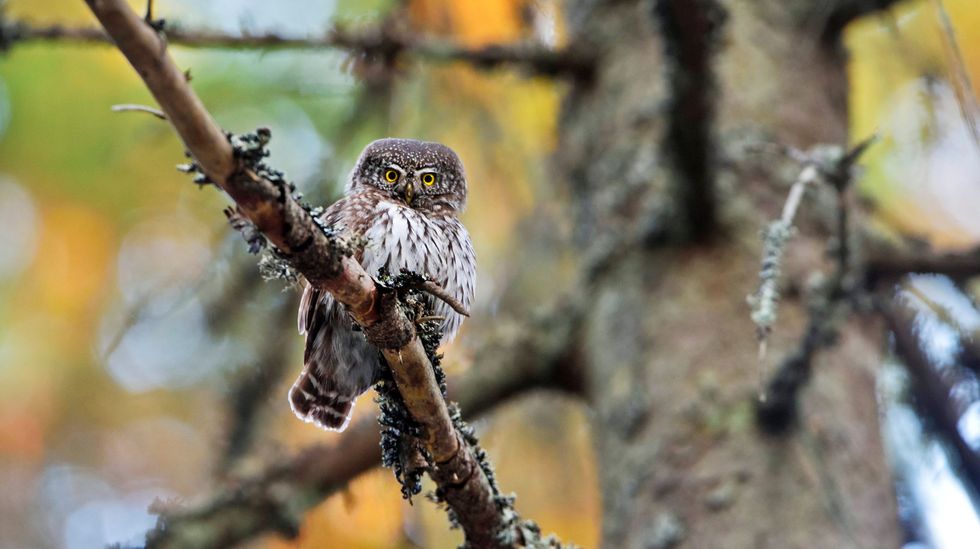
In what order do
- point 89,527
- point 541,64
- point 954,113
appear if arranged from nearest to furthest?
point 954,113, point 541,64, point 89,527

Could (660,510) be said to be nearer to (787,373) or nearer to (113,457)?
(787,373)

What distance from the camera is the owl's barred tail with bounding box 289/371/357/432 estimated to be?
3.33 metres

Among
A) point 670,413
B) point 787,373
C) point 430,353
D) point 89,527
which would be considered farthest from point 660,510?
point 89,527

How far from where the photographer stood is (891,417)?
396 cm

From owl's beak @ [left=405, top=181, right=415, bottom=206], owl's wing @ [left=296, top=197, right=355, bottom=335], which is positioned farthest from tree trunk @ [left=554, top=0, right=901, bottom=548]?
owl's wing @ [left=296, top=197, right=355, bottom=335]

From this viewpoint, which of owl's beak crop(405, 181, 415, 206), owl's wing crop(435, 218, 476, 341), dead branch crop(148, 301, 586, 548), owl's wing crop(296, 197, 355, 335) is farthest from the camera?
owl's beak crop(405, 181, 415, 206)

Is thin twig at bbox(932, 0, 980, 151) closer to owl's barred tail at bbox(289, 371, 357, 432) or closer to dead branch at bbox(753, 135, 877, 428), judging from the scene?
dead branch at bbox(753, 135, 877, 428)

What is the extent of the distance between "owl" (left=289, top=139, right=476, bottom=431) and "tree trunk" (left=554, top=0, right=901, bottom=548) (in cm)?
70

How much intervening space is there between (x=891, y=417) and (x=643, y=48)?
74.9 inches

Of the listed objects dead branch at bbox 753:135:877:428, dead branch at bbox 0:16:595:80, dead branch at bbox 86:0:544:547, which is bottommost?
dead branch at bbox 86:0:544:547

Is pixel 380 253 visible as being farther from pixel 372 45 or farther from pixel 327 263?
pixel 327 263

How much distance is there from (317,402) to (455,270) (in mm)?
666

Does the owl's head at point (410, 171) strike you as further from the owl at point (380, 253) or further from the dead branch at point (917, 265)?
the dead branch at point (917, 265)

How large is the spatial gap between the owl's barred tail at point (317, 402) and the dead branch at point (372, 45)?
4.14 feet
